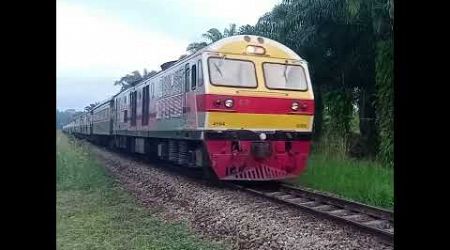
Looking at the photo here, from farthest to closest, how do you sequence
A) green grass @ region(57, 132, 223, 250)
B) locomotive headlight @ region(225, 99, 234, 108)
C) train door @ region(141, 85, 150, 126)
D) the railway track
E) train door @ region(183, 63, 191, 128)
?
train door @ region(141, 85, 150, 126) < train door @ region(183, 63, 191, 128) < locomotive headlight @ region(225, 99, 234, 108) < the railway track < green grass @ region(57, 132, 223, 250)

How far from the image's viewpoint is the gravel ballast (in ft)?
A: 13.4

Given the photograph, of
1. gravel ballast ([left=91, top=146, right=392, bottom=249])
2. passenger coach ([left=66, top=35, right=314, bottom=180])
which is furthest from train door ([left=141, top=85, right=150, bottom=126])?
gravel ballast ([left=91, top=146, right=392, bottom=249])

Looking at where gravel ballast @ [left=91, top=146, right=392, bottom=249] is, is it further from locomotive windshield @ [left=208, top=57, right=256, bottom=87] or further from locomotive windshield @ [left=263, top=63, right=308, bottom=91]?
locomotive windshield @ [left=263, top=63, right=308, bottom=91]

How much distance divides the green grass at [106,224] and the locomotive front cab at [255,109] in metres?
1.79

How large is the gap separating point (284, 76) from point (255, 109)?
77cm

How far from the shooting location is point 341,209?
525cm

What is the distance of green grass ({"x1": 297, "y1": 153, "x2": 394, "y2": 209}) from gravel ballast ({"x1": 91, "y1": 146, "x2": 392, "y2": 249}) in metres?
0.91

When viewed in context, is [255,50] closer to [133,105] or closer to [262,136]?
[262,136]
